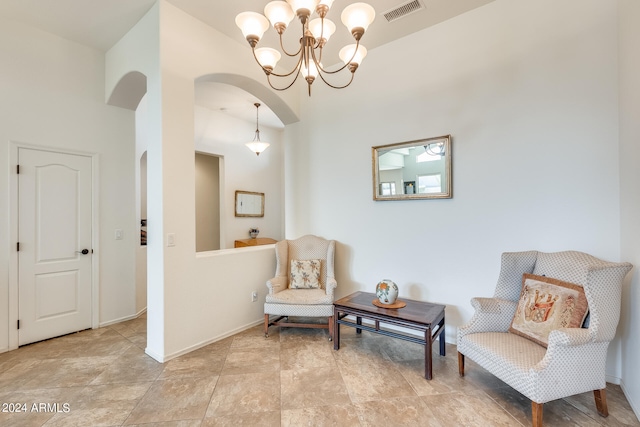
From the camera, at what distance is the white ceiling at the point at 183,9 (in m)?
2.65

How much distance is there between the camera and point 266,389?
7.09 feet

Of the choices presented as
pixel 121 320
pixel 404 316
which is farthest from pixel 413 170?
pixel 121 320

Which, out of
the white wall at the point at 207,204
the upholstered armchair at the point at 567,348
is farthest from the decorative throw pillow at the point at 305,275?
the white wall at the point at 207,204

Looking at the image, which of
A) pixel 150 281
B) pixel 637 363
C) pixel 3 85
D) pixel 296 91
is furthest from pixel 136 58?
pixel 637 363

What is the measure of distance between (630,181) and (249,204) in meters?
5.22

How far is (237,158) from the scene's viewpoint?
18.5ft

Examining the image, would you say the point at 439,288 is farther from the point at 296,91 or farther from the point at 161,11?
the point at 161,11

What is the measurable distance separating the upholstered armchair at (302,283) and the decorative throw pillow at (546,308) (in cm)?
166

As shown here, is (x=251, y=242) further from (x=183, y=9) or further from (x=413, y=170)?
(x=183, y=9)

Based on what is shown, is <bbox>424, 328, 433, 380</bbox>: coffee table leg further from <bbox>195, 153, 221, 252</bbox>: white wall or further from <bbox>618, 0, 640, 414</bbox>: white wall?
<bbox>195, 153, 221, 252</bbox>: white wall

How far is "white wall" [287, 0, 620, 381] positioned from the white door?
9.47 ft

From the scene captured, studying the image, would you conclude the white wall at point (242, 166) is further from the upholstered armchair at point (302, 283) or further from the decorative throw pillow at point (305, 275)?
the decorative throw pillow at point (305, 275)

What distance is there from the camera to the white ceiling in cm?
265

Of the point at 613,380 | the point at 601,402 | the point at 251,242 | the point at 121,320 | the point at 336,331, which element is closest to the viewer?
the point at 601,402
